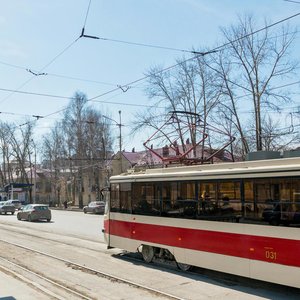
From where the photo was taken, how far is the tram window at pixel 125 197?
13586mm

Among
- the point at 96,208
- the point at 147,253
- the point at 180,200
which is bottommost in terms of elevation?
the point at 96,208

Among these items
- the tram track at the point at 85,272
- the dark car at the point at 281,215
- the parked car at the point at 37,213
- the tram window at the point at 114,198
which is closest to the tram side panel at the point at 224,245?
the dark car at the point at 281,215

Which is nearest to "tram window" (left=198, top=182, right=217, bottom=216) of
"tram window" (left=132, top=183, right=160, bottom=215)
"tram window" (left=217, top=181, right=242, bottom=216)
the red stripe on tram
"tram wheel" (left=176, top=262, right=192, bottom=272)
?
"tram window" (left=217, top=181, right=242, bottom=216)

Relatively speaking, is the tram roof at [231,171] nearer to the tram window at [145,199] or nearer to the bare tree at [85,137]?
the tram window at [145,199]

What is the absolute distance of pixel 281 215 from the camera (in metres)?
8.57

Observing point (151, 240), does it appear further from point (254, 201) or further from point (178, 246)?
point (254, 201)

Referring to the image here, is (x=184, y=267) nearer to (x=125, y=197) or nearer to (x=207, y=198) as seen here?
(x=207, y=198)

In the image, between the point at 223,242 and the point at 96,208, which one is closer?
the point at 223,242

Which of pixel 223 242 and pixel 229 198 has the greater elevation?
pixel 229 198

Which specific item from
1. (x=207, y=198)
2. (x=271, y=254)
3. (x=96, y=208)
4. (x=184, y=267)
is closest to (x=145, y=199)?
(x=184, y=267)

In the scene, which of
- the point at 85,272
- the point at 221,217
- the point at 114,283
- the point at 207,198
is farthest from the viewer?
the point at 85,272

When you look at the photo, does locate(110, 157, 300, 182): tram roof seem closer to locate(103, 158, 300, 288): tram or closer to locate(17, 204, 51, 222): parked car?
locate(103, 158, 300, 288): tram

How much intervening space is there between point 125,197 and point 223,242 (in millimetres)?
4636

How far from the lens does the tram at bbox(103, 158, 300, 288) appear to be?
335 inches
